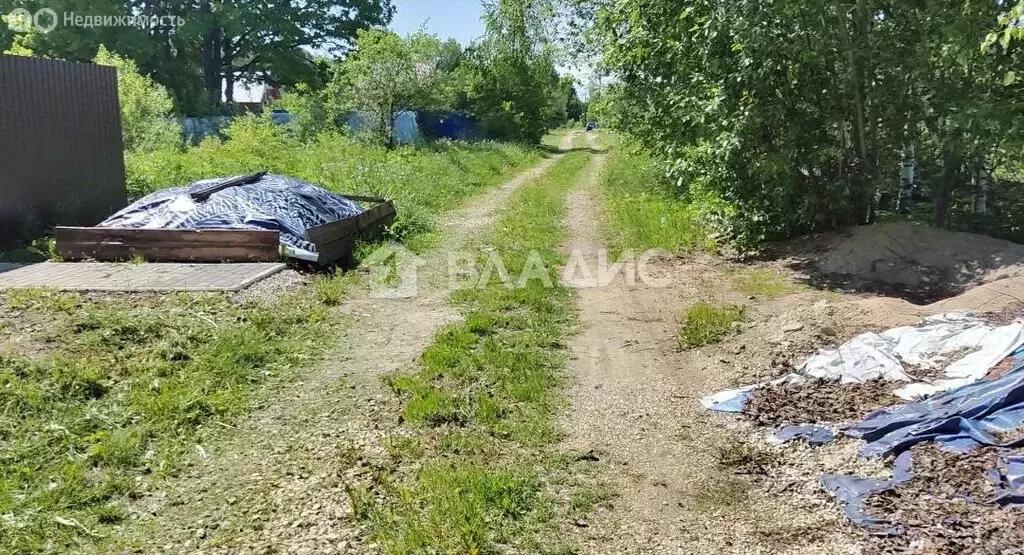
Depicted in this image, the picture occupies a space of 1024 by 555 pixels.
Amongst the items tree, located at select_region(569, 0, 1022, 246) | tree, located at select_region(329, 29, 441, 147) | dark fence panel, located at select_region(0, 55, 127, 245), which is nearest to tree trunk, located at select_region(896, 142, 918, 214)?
tree, located at select_region(569, 0, 1022, 246)

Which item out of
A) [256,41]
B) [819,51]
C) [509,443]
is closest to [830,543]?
[509,443]

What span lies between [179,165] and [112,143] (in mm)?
4003

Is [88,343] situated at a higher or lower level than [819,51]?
lower

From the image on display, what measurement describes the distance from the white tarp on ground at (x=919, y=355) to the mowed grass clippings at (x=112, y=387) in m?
3.49

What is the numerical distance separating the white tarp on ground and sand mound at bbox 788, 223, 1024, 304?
2.53 m

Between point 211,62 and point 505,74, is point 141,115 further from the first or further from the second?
point 211,62

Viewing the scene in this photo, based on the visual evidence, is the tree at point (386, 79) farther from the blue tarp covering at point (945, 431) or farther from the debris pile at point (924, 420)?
the blue tarp covering at point (945, 431)

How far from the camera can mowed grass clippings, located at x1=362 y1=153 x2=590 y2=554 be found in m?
3.43

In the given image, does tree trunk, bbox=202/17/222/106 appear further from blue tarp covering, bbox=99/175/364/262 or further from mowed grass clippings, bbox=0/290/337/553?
mowed grass clippings, bbox=0/290/337/553

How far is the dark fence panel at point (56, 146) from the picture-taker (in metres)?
9.65

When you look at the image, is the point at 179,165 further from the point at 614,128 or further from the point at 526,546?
the point at 526,546

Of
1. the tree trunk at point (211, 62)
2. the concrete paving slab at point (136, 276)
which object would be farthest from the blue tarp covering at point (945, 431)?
the tree trunk at point (211, 62)

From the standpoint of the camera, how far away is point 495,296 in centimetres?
784

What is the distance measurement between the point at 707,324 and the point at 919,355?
186 cm
